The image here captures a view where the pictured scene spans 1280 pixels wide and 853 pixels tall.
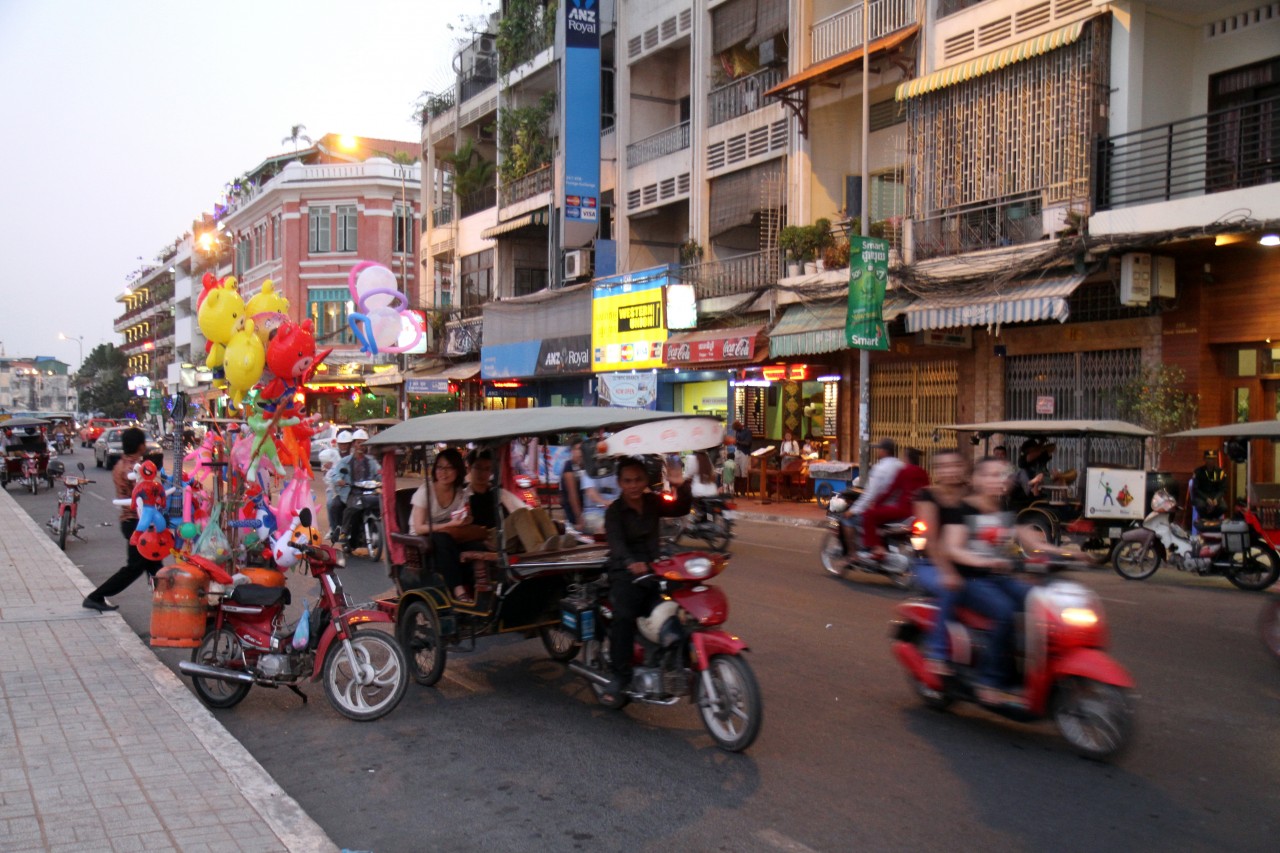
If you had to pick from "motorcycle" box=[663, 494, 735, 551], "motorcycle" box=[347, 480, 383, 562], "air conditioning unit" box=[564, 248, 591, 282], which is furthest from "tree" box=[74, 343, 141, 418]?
"motorcycle" box=[663, 494, 735, 551]

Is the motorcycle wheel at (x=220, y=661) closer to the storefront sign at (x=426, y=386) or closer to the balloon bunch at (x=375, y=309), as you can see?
the balloon bunch at (x=375, y=309)

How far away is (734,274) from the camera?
25.5 m

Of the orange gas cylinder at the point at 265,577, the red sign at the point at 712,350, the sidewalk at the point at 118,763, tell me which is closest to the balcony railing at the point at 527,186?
the red sign at the point at 712,350

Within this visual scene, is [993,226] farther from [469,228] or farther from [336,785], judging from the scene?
[469,228]

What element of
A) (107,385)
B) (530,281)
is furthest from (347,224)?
(107,385)

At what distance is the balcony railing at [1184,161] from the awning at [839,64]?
5363mm

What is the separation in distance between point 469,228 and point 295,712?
3377cm

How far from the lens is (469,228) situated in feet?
129

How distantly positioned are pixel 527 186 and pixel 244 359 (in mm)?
25765

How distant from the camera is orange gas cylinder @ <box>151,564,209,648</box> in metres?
6.98

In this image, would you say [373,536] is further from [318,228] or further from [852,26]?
[318,228]

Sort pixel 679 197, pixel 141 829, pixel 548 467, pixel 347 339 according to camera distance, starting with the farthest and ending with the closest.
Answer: pixel 347 339
pixel 679 197
pixel 548 467
pixel 141 829

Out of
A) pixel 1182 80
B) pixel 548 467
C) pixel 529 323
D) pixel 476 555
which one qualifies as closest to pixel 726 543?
pixel 548 467

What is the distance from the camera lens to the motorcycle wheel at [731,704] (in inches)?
226
